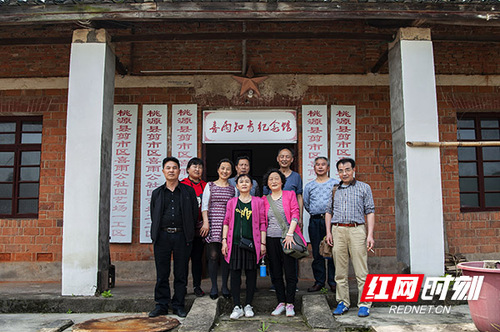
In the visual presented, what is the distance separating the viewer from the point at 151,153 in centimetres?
703

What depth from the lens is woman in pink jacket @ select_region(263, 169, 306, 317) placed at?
4.74 meters

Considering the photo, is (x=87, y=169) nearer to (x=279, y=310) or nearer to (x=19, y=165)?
(x=19, y=165)

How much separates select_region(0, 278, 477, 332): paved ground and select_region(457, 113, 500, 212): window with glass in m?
2.76

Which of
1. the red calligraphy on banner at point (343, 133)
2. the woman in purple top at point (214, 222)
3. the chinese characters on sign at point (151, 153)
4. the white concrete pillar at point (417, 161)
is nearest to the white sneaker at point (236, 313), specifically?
the woman in purple top at point (214, 222)

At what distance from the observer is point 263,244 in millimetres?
4750

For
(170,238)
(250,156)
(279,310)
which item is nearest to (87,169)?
(170,238)

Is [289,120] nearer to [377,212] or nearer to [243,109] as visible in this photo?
[243,109]

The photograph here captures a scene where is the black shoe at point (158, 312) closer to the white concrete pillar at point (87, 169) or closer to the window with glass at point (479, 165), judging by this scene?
the white concrete pillar at point (87, 169)

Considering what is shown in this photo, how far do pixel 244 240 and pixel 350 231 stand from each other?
1.20 meters

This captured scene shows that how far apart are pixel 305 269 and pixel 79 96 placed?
167 inches

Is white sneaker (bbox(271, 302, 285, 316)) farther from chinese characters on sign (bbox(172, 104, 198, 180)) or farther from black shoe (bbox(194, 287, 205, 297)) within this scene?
chinese characters on sign (bbox(172, 104, 198, 180))

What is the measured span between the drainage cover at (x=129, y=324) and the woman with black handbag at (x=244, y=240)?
0.76 metres

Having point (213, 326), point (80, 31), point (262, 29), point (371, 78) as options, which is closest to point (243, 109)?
point (262, 29)

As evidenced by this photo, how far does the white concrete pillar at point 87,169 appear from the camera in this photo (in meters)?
5.17
